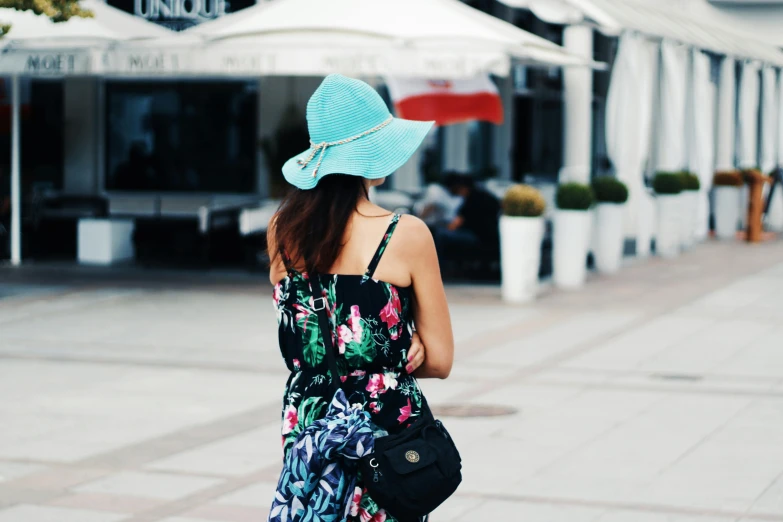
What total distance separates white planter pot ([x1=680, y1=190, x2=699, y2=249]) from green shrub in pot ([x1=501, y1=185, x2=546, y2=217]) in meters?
6.11

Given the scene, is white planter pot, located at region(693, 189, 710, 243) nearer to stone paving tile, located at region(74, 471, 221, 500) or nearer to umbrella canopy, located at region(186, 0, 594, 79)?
umbrella canopy, located at region(186, 0, 594, 79)

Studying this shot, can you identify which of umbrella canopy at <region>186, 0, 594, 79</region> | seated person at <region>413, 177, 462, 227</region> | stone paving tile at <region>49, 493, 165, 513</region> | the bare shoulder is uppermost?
umbrella canopy at <region>186, 0, 594, 79</region>

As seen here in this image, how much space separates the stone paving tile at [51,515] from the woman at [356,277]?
2.74 metres

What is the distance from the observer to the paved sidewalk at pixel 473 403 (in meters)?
6.16

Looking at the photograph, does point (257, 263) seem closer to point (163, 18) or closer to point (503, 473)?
point (163, 18)

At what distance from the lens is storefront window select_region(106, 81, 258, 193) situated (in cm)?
2050

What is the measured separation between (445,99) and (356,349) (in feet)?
40.7

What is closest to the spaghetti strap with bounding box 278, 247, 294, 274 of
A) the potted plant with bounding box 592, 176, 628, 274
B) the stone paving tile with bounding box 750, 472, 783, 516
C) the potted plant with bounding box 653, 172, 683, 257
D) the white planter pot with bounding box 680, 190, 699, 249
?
the stone paving tile with bounding box 750, 472, 783, 516

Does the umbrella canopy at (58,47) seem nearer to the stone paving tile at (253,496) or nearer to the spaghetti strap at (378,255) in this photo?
the stone paving tile at (253,496)

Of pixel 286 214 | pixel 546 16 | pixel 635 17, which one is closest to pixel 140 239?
pixel 546 16

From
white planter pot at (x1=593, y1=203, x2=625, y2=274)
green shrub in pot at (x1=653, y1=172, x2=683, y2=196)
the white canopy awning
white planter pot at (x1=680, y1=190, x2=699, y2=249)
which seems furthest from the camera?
white planter pot at (x1=680, y1=190, x2=699, y2=249)

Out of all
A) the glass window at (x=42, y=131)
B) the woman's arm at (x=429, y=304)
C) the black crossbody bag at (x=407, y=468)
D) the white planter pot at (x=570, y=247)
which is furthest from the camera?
the glass window at (x=42, y=131)

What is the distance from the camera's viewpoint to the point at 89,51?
46.3ft

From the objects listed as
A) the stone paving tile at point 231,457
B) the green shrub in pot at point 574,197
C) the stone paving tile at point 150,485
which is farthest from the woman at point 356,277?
the green shrub in pot at point 574,197
